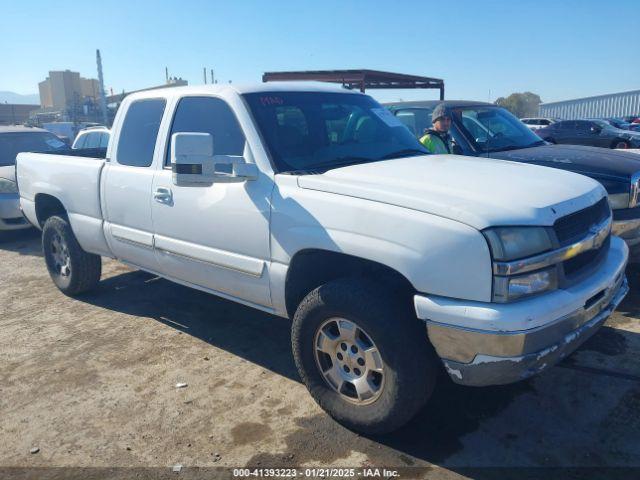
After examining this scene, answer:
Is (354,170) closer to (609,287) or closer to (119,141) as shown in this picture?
(609,287)

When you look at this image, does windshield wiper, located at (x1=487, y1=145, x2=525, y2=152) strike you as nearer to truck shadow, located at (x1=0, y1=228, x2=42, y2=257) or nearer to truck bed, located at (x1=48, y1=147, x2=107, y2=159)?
truck bed, located at (x1=48, y1=147, x2=107, y2=159)

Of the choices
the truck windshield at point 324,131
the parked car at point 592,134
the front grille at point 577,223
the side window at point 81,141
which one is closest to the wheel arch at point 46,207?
the truck windshield at point 324,131

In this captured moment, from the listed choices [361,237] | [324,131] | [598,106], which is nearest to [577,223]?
[361,237]

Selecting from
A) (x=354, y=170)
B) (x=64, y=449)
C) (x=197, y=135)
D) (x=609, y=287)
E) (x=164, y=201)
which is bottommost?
(x=64, y=449)

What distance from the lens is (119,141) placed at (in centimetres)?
454

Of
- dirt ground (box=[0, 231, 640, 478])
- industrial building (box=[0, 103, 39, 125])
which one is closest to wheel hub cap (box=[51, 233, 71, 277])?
dirt ground (box=[0, 231, 640, 478])

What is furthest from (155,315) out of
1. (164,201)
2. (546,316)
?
(546,316)

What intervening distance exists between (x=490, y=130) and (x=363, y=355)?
4.06 meters

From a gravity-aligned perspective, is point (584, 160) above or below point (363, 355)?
above

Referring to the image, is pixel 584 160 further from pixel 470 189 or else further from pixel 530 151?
pixel 470 189

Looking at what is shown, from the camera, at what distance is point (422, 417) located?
126 inches

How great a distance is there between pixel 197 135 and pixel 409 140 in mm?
1803

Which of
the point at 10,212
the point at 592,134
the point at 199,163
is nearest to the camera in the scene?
the point at 199,163

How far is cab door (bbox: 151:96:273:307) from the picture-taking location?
3.36m
